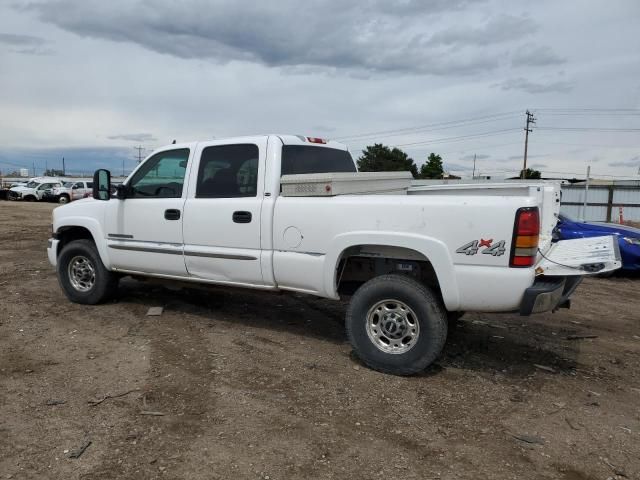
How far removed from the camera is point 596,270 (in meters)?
3.87

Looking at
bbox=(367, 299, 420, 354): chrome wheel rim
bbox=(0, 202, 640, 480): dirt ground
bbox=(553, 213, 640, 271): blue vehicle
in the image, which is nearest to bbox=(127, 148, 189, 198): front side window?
bbox=(0, 202, 640, 480): dirt ground

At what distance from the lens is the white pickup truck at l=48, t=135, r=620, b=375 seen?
159 inches

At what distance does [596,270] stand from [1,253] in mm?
11479

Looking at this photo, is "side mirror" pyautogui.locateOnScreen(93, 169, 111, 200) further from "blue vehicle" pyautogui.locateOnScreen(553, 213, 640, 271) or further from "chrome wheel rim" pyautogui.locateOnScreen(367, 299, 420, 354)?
"blue vehicle" pyautogui.locateOnScreen(553, 213, 640, 271)

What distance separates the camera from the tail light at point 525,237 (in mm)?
3883

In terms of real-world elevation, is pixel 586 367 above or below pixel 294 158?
below

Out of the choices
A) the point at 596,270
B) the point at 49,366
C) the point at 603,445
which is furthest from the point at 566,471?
the point at 49,366

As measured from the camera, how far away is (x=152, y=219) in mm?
5906

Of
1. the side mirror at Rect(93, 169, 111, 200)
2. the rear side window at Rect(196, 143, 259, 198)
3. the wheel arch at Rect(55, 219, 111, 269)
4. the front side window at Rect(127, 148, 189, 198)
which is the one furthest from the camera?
the wheel arch at Rect(55, 219, 111, 269)

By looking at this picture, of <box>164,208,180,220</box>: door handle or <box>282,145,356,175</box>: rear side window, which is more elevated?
<box>282,145,356,175</box>: rear side window

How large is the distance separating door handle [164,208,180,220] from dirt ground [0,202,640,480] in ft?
3.97

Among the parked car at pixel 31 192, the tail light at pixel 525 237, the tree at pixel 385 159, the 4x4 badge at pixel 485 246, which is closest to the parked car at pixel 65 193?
the parked car at pixel 31 192

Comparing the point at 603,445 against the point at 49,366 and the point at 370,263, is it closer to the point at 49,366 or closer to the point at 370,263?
the point at 370,263

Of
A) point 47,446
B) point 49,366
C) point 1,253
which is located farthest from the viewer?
point 1,253
